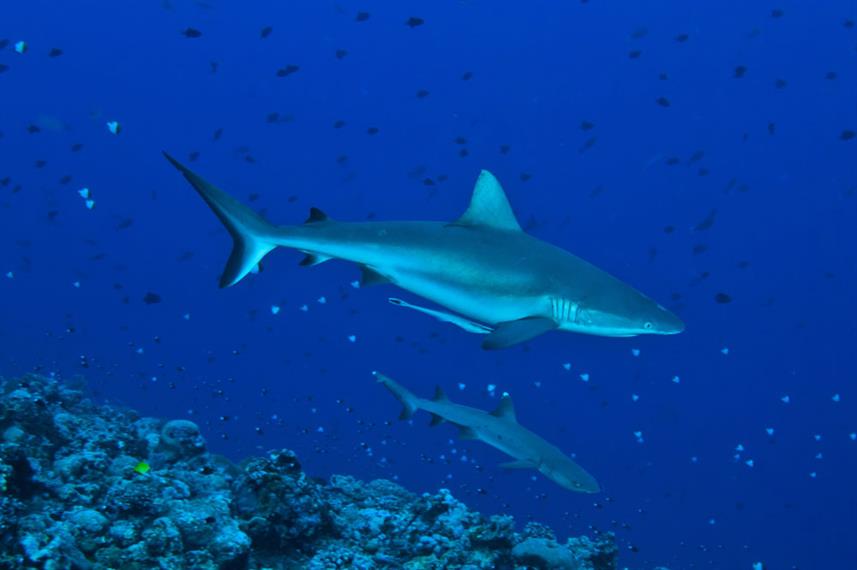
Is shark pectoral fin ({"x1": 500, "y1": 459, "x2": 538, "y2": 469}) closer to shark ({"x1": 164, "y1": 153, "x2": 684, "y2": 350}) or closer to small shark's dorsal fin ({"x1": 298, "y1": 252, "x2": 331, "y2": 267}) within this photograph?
shark ({"x1": 164, "y1": 153, "x2": 684, "y2": 350})

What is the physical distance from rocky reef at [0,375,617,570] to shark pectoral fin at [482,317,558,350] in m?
2.01

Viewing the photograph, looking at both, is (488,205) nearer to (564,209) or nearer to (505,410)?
(505,410)

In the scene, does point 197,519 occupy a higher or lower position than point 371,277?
lower

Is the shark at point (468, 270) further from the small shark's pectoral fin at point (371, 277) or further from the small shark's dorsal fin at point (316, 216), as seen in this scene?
the small shark's dorsal fin at point (316, 216)

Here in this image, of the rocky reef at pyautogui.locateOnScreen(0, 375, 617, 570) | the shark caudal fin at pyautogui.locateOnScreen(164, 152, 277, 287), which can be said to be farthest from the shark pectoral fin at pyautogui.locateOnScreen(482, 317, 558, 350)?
the shark caudal fin at pyautogui.locateOnScreen(164, 152, 277, 287)

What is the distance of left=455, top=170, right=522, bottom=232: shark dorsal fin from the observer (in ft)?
22.5

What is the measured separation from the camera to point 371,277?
259 inches

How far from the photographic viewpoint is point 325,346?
91.4 m

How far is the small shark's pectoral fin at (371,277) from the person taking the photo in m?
6.48

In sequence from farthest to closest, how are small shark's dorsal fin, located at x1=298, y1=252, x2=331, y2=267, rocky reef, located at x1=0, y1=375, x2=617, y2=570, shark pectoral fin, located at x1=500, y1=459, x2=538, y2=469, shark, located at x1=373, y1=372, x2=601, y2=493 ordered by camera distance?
shark, located at x1=373, y1=372, x2=601, y2=493 → shark pectoral fin, located at x1=500, y1=459, x2=538, y2=469 → small shark's dorsal fin, located at x1=298, y1=252, x2=331, y2=267 → rocky reef, located at x1=0, y1=375, x2=617, y2=570

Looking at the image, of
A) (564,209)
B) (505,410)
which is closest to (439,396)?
(505,410)

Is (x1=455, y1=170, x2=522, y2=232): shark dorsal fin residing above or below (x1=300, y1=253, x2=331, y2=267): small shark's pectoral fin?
above

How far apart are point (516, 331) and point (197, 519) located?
2.95 metres

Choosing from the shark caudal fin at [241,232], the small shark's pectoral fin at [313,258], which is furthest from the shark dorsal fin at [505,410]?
the shark caudal fin at [241,232]
